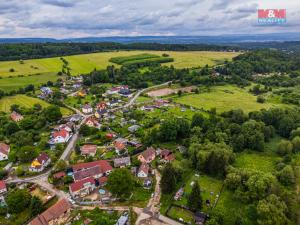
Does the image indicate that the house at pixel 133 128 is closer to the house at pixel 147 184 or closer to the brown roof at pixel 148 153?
the brown roof at pixel 148 153

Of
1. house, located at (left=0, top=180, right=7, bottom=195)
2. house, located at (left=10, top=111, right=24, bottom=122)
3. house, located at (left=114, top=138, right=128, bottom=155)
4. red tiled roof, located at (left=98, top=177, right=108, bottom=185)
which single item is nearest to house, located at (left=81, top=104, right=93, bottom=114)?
house, located at (left=10, top=111, right=24, bottom=122)

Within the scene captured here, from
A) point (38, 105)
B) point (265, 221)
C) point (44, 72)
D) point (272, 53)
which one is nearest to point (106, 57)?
point (44, 72)

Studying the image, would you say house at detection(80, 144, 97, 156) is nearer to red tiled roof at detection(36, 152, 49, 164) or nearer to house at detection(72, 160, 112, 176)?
house at detection(72, 160, 112, 176)

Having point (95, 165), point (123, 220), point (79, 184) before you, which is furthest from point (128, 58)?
point (123, 220)

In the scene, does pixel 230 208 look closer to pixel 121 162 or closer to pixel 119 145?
pixel 121 162

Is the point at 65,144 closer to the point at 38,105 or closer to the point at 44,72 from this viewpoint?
the point at 38,105

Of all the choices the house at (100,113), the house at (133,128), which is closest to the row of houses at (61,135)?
the house at (100,113)
